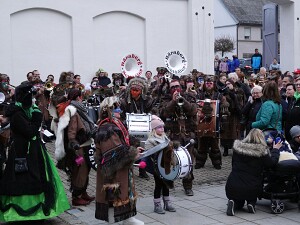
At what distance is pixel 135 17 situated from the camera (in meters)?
18.1

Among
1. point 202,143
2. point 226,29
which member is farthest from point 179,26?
point 226,29

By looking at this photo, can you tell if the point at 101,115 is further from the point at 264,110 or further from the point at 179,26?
the point at 179,26

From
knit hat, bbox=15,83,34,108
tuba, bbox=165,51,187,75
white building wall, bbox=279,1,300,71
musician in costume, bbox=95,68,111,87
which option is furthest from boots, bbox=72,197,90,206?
white building wall, bbox=279,1,300,71

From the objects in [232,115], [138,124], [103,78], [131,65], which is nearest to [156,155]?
[138,124]

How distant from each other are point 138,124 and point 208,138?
79.7 inches

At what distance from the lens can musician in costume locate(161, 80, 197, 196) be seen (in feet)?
28.0

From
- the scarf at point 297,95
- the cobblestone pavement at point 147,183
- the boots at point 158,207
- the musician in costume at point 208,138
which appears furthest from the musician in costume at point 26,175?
the scarf at point 297,95

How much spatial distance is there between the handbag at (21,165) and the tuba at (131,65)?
7.24 meters

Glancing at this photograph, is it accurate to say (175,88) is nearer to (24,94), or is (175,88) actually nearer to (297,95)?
(297,95)

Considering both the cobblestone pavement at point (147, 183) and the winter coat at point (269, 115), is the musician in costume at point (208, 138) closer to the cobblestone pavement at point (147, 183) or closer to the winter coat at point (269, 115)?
the cobblestone pavement at point (147, 183)

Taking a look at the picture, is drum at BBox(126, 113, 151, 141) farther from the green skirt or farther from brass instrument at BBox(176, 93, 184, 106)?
the green skirt

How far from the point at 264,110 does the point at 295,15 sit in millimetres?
14810

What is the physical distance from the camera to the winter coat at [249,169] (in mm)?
6945

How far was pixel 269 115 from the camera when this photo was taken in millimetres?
8094
